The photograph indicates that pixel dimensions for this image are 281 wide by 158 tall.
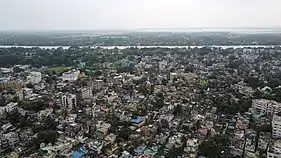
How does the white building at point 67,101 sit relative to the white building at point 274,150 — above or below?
above

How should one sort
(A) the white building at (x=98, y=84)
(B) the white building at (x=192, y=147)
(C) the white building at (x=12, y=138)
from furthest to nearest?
(A) the white building at (x=98, y=84), (C) the white building at (x=12, y=138), (B) the white building at (x=192, y=147)

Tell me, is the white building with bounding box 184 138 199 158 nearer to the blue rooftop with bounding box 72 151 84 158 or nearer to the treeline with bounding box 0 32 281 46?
the blue rooftop with bounding box 72 151 84 158

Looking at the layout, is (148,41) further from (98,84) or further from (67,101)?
(67,101)

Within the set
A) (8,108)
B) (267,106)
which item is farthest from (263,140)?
(8,108)

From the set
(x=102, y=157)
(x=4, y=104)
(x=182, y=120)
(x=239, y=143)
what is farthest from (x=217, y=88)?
(x=4, y=104)

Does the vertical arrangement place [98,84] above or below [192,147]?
above

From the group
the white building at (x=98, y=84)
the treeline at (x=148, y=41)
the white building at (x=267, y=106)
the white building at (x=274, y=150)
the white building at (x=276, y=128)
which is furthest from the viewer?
the treeline at (x=148, y=41)

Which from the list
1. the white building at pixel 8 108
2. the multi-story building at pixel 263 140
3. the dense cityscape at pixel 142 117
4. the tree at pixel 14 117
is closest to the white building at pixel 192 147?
the dense cityscape at pixel 142 117

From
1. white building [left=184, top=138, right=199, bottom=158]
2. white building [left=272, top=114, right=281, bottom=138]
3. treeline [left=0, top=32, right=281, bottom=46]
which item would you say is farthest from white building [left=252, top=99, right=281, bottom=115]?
treeline [left=0, top=32, right=281, bottom=46]

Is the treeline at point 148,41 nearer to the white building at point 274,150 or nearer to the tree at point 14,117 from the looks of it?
the tree at point 14,117
